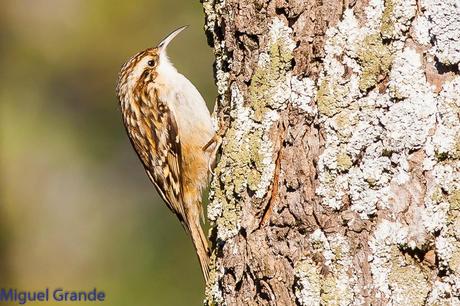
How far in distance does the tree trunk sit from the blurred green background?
378cm

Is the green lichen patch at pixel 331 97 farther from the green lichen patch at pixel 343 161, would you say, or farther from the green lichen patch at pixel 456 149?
the green lichen patch at pixel 456 149

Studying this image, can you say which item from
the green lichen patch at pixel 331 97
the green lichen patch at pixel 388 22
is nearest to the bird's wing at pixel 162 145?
the green lichen patch at pixel 331 97

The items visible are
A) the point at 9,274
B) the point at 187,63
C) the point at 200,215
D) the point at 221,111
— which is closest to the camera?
the point at 221,111

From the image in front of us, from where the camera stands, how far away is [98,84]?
6.90 meters

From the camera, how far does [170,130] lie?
363 centimetres

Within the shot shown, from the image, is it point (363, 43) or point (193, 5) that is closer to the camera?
point (363, 43)

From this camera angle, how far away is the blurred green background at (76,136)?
20.9 feet

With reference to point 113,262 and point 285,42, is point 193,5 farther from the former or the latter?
point 285,42

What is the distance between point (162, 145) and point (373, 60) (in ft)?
5.68

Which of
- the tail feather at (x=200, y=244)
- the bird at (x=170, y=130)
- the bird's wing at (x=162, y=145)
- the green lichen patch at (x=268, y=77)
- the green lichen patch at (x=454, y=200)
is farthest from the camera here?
the bird's wing at (x=162, y=145)

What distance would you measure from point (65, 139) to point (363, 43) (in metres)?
5.15

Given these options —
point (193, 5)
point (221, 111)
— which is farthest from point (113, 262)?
point (221, 111)

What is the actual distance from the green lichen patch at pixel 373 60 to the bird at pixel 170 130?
1296 millimetres

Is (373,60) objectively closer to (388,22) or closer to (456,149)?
(388,22)
